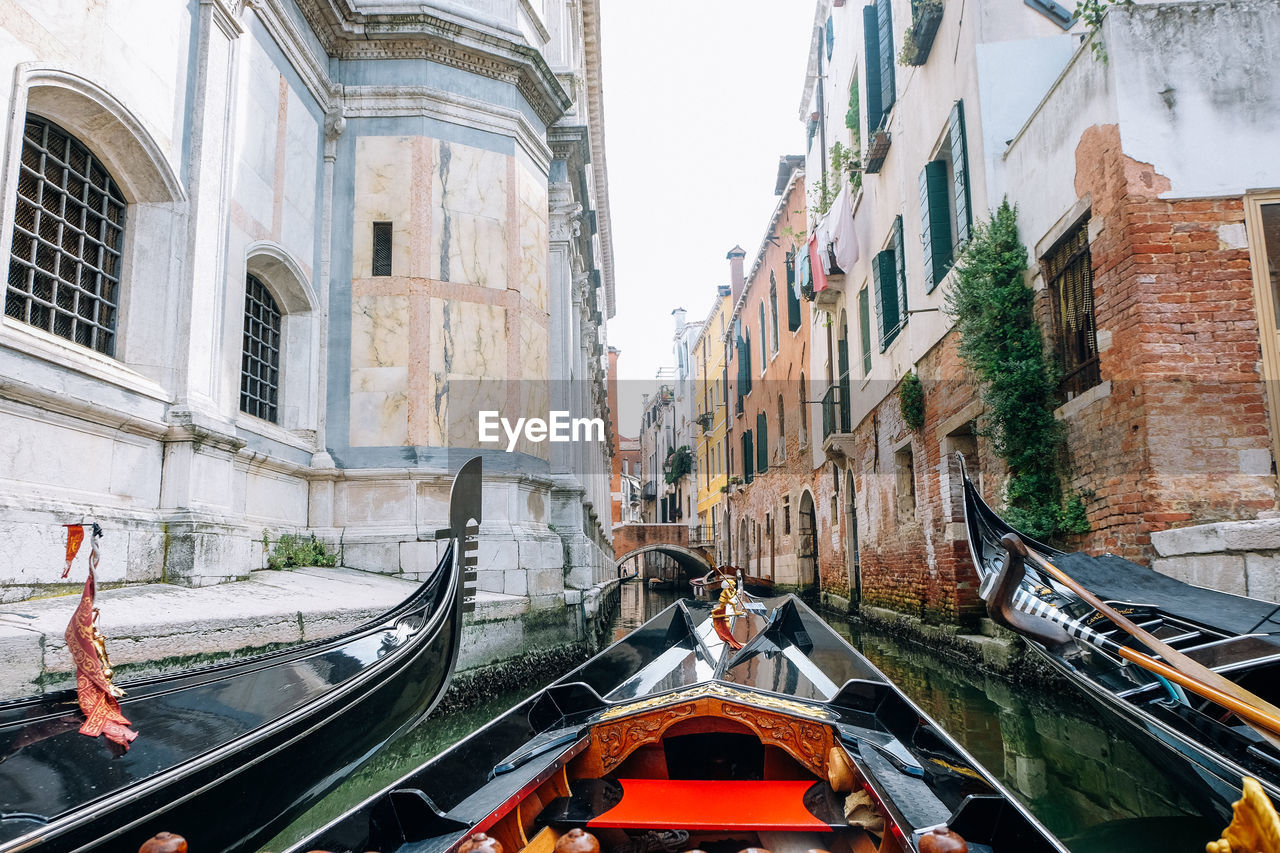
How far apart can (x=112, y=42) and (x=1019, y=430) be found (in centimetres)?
486

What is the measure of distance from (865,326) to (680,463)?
56.9 ft

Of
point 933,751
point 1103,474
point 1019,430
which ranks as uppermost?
point 1019,430

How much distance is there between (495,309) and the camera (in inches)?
249

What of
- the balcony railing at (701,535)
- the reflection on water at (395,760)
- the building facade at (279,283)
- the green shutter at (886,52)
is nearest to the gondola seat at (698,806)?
the reflection on water at (395,760)

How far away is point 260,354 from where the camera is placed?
5676mm

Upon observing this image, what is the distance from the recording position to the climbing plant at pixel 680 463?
86.1 feet

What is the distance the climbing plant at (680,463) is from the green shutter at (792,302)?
12839 millimetres

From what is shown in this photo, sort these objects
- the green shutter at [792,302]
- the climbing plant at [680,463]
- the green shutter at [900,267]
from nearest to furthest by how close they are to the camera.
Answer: the green shutter at [900,267] < the green shutter at [792,302] < the climbing plant at [680,463]

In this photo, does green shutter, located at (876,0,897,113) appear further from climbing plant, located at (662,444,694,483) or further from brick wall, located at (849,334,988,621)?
climbing plant, located at (662,444,694,483)

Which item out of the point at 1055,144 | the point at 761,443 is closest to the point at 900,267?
the point at 1055,144

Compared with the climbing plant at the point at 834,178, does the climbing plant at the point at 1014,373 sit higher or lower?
lower

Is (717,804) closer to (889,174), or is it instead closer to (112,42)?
(112,42)

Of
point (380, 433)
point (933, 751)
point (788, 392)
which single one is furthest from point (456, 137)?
point (788, 392)

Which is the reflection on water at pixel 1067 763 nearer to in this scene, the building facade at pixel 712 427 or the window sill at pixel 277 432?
the window sill at pixel 277 432
